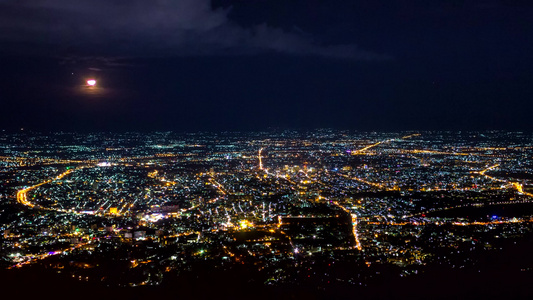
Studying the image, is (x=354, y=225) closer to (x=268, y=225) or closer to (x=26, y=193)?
(x=268, y=225)

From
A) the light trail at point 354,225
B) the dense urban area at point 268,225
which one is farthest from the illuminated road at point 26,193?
the light trail at point 354,225

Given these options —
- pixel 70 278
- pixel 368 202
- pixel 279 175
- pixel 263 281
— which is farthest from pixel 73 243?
pixel 279 175

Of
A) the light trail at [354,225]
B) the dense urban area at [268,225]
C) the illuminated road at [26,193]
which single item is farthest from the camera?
the illuminated road at [26,193]

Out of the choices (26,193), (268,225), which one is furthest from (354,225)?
(26,193)

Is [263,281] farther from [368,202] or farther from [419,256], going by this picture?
[368,202]

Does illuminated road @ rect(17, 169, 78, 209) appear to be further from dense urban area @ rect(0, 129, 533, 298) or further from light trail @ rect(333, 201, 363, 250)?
light trail @ rect(333, 201, 363, 250)

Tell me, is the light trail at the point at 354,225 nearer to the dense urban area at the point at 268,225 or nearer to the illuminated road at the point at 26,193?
the dense urban area at the point at 268,225

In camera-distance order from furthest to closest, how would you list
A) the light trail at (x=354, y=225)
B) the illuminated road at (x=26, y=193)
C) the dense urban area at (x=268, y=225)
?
the illuminated road at (x=26, y=193) < the light trail at (x=354, y=225) < the dense urban area at (x=268, y=225)

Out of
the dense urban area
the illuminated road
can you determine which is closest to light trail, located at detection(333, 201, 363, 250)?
the dense urban area
